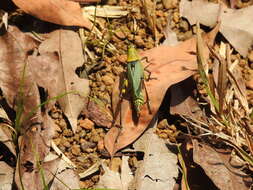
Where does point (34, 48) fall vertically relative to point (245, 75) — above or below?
above

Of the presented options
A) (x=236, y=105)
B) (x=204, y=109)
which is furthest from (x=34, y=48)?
(x=236, y=105)

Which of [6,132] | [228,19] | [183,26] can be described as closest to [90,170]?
[6,132]

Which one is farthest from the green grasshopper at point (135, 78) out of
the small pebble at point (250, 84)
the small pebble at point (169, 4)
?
the small pebble at point (250, 84)

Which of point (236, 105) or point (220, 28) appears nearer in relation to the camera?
point (236, 105)

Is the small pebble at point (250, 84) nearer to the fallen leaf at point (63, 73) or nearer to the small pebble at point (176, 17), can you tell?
the small pebble at point (176, 17)

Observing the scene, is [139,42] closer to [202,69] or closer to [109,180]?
[202,69]

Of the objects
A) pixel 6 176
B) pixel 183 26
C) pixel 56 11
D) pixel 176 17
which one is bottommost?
pixel 6 176

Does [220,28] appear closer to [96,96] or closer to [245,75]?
[245,75]
